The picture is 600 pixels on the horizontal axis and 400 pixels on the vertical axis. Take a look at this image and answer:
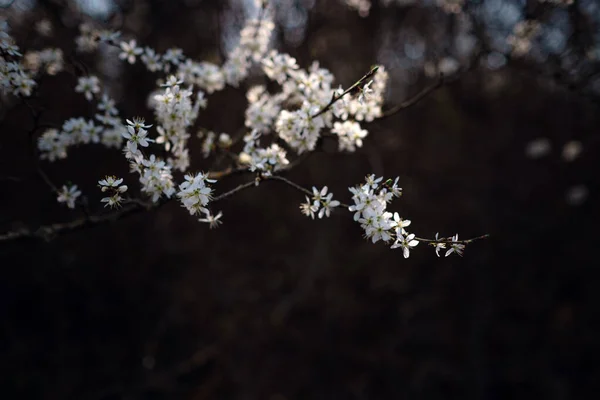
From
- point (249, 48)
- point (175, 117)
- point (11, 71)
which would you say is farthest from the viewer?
point (249, 48)

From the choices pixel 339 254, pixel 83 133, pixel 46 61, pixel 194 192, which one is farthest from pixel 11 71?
pixel 339 254

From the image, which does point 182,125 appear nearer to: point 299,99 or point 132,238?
point 299,99

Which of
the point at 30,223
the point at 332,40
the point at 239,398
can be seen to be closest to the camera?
the point at 30,223

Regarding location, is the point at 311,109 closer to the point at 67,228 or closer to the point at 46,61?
the point at 67,228

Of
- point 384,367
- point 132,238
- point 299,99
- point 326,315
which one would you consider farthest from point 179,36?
point 384,367

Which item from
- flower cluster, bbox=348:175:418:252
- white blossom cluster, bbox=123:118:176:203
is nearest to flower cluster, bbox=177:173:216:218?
white blossom cluster, bbox=123:118:176:203

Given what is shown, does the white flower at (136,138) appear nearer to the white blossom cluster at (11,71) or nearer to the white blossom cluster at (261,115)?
the white blossom cluster at (11,71)
